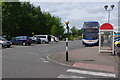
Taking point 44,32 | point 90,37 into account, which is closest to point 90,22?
point 90,37

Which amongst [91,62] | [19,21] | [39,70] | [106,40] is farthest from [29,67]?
[19,21]

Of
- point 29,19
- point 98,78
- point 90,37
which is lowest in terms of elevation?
point 98,78

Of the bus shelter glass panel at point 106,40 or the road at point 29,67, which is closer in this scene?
the road at point 29,67

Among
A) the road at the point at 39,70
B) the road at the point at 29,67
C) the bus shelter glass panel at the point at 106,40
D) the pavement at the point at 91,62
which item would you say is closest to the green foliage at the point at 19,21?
the bus shelter glass panel at the point at 106,40

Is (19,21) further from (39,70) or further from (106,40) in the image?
(39,70)

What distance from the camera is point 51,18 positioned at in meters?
66.6

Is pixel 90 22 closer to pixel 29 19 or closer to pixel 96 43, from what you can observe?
pixel 96 43

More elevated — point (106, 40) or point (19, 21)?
point (19, 21)

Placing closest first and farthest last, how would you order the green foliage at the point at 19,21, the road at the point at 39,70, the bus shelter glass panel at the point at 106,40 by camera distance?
the road at the point at 39,70 < the bus shelter glass panel at the point at 106,40 < the green foliage at the point at 19,21

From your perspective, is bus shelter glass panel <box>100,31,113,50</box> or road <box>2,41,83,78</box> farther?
bus shelter glass panel <box>100,31,113,50</box>

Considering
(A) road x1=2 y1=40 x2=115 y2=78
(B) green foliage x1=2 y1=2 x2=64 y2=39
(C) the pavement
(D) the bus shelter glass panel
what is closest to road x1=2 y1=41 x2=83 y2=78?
(A) road x1=2 y1=40 x2=115 y2=78

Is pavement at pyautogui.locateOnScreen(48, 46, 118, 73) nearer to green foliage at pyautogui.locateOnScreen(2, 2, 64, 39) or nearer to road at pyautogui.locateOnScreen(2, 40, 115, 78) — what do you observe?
road at pyautogui.locateOnScreen(2, 40, 115, 78)

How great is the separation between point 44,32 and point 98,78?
4864 centimetres

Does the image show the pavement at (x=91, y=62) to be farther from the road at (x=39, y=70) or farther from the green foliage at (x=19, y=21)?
the green foliage at (x=19, y=21)
